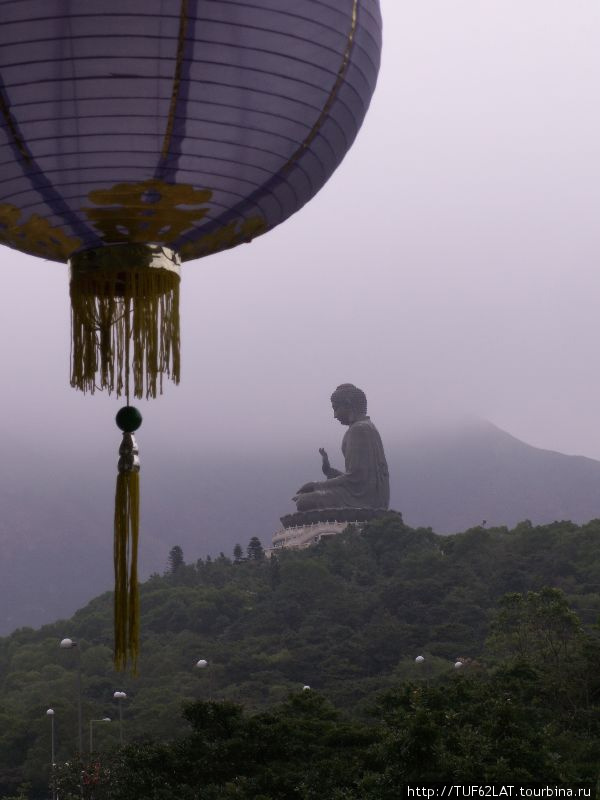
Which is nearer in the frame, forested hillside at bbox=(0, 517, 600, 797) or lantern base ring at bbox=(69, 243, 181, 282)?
lantern base ring at bbox=(69, 243, 181, 282)

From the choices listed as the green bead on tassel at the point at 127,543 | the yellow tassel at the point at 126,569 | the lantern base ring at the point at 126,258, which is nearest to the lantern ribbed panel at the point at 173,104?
the lantern base ring at the point at 126,258

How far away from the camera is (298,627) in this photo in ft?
155

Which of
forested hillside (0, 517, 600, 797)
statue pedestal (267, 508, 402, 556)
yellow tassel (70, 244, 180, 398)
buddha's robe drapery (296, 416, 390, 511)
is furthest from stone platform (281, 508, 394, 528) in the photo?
yellow tassel (70, 244, 180, 398)

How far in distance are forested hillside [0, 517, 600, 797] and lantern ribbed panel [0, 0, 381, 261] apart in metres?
27.8

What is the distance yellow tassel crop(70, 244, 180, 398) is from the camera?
4602 millimetres

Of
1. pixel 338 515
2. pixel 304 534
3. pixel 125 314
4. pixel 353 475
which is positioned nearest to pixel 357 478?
pixel 353 475

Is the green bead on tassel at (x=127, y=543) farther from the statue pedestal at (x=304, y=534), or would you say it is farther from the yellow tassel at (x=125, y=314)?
the statue pedestal at (x=304, y=534)

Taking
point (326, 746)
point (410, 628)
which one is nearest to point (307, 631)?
point (410, 628)

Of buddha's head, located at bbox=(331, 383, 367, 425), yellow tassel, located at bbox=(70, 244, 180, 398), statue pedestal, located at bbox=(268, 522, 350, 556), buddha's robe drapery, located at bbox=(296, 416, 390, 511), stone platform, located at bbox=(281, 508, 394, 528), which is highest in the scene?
buddha's head, located at bbox=(331, 383, 367, 425)

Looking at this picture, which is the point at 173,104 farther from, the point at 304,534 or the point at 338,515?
the point at 304,534

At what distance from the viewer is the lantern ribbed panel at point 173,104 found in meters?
4.05

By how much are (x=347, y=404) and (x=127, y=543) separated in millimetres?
49278

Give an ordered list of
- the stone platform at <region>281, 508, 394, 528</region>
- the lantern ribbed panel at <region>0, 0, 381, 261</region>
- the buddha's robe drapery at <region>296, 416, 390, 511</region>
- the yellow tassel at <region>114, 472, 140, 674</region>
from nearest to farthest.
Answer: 1. the lantern ribbed panel at <region>0, 0, 381, 261</region>
2. the yellow tassel at <region>114, 472, 140, 674</region>
3. the buddha's robe drapery at <region>296, 416, 390, 511</region>
4. the stone platform at <region>281, 508, 394, 528</region>

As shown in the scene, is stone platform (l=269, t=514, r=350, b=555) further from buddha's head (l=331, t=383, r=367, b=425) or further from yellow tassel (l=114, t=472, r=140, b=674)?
yellow tassel (l=114, t=472, r=140, b=674)
